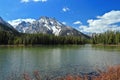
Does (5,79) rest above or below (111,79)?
below

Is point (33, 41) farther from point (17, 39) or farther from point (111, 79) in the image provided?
point (111, 79)

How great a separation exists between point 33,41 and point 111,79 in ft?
609

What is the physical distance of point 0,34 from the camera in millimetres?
187500

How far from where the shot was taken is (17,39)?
7490 inches

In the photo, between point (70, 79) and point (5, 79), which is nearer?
point (70, 79)

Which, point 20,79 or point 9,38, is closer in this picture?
point 20,79

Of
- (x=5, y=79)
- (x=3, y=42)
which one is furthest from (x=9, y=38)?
(x=5, y=79)

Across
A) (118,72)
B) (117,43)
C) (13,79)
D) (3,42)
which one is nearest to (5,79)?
(13,79)

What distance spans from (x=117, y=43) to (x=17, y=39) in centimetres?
8818

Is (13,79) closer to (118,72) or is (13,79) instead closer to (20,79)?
(20,79)

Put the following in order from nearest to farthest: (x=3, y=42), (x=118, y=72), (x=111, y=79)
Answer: (x=111, y=79) → (x=118, y=72) → (x=3, y=42)

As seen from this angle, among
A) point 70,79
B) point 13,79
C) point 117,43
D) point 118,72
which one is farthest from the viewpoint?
point 117,43

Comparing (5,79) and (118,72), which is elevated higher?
(118,72)

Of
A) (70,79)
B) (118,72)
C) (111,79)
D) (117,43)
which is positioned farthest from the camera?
(117,43)
